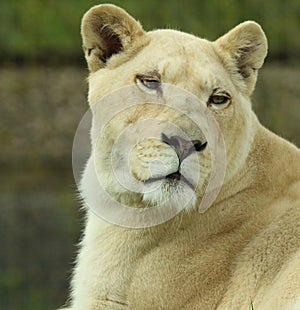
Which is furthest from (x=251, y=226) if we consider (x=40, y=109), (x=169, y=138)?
(x=40, y=109)

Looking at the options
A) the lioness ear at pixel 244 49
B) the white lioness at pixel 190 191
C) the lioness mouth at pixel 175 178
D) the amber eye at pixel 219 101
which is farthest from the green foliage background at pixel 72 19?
Answer: the lioness mouth at pixel 175 178

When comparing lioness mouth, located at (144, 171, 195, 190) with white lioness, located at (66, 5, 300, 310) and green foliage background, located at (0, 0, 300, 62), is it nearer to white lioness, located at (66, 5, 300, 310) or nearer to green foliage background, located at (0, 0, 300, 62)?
white lioness, located at (66, 5, 300, 310)

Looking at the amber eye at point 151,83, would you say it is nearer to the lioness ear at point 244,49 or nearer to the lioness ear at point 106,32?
the lioness ear at point 106,32

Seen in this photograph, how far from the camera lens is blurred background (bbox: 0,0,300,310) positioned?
14141 millimetres

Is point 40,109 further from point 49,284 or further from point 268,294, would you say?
point 268,294

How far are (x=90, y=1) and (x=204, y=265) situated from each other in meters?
9.32

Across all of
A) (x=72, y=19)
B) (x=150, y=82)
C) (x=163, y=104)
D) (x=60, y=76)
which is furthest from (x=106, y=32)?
(x=72, y=19)

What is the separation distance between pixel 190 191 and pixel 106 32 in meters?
0.95

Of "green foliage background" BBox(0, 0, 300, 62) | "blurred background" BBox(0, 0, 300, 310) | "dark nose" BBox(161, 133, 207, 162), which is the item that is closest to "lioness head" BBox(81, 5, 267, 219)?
"dark nose" BBox(161, 133, 207, 162)

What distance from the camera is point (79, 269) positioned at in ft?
18.3

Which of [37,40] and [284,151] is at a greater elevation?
[284,151]

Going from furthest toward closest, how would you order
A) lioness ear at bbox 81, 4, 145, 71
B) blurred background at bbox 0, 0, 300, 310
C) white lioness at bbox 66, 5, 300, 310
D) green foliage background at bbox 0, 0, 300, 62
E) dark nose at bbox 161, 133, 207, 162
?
green foliage background at bbox 0, 0, 300, 62 → blurred background at bbox 0, 0, 300, 310 → lioness ear at bbox 81, 4, 145, 71 → white lioness at bbox 66, 5, 300, 310 → dark nose at bbox 161, 133, 207, 162

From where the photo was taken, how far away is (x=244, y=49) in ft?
18.3

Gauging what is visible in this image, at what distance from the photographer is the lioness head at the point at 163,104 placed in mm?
4949
